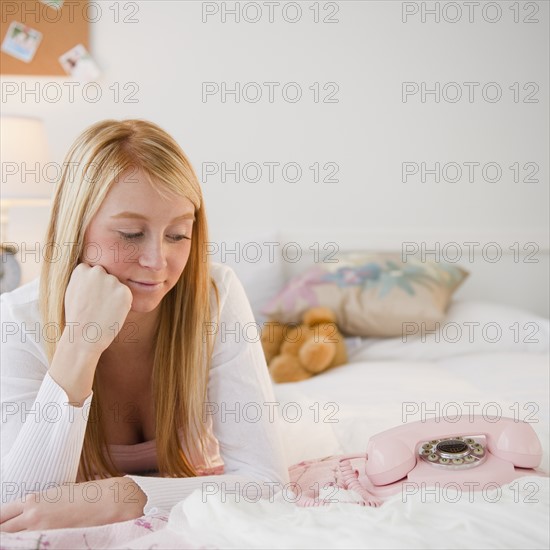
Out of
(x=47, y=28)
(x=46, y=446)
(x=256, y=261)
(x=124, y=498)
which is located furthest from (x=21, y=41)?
(x=124, y=498)

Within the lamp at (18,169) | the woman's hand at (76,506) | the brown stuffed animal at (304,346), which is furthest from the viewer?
the lamp at (18,169)

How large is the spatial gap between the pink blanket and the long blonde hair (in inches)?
8.3

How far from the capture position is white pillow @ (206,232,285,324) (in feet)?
8.32

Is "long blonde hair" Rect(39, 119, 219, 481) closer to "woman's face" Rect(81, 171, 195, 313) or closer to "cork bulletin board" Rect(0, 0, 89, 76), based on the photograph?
"woman's face" Rect(81, 171, 195, 313)

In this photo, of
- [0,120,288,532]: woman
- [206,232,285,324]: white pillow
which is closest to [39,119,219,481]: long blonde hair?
[0,120,288,532]: woman

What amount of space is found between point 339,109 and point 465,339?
0.98 m

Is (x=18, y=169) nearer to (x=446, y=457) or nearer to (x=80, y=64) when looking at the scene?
(x=80, y=64)

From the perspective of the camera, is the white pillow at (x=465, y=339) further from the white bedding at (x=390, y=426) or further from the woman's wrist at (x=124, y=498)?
the woman's wrist at (x=124, y=498)

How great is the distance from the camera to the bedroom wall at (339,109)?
2691 mm

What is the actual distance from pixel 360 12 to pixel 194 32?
0.59 meters

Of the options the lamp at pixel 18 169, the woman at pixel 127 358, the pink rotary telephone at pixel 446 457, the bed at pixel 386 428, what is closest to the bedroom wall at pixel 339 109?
the lamp at pixel 18 169

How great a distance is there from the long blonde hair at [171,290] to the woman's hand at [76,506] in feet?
0.71

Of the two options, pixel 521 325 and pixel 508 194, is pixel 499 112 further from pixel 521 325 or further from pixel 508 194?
pixel 521 325

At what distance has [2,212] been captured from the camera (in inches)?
106
